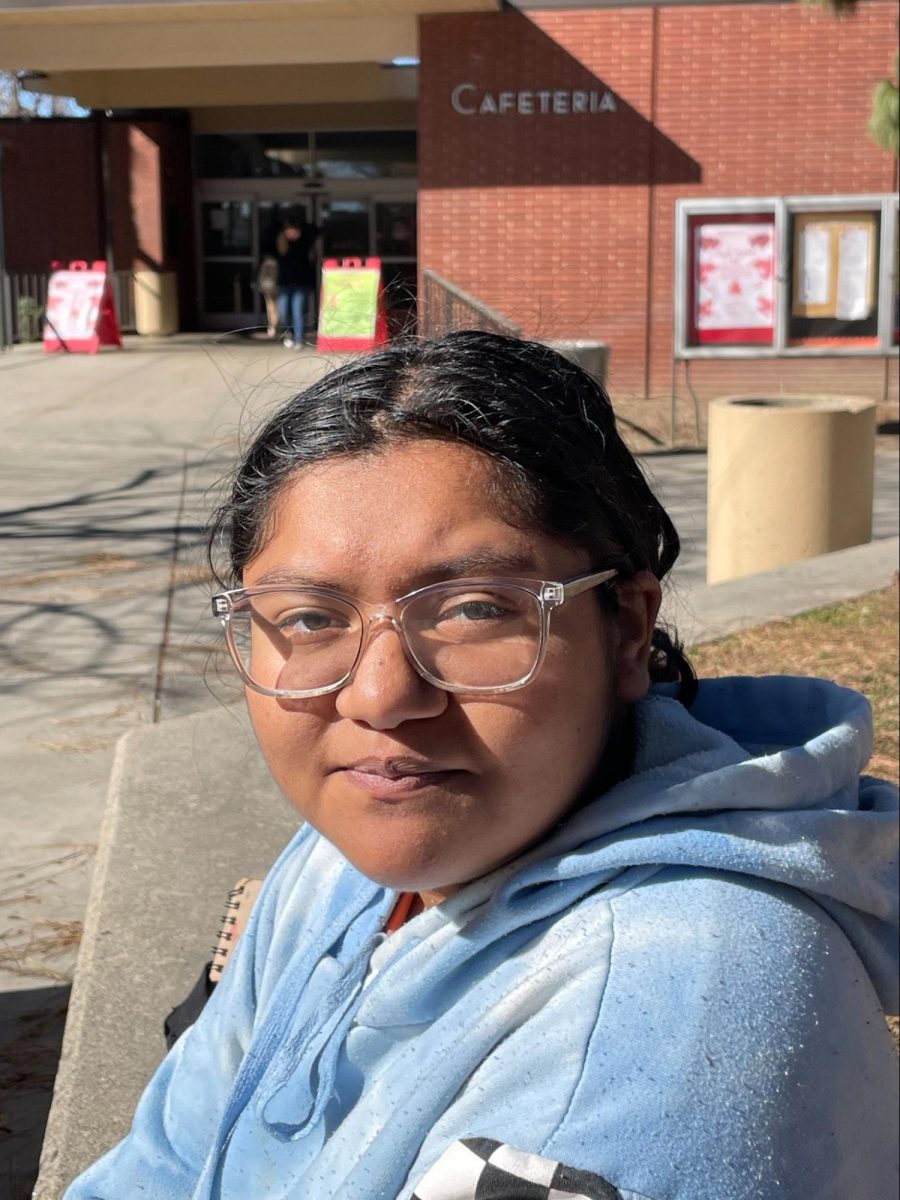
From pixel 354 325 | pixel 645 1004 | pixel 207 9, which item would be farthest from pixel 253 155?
pixel 645 1004

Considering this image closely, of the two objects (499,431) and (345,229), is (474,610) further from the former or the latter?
(345,229)

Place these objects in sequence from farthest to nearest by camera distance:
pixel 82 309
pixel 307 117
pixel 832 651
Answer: pixel 307 117, pixel 82 309, pixel 832 651

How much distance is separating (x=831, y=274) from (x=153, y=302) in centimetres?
1153

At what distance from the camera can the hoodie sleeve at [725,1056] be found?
3.64 feet

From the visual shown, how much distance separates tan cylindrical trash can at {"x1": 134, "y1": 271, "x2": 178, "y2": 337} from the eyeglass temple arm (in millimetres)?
22081

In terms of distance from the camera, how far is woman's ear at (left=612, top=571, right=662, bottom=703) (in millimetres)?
1479

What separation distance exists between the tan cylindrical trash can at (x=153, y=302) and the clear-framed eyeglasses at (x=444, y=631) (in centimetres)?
2204

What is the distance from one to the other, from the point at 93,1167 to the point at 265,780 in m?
2.23

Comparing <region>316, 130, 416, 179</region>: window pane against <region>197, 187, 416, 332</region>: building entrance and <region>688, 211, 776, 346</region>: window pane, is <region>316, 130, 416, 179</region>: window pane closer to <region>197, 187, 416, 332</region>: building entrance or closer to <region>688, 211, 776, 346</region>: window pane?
<region>197, 187, 416, 332</region>: building entrance

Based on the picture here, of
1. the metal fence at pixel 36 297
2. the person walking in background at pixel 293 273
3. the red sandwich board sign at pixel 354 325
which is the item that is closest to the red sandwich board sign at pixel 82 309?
the metal fence at pixel 36 297

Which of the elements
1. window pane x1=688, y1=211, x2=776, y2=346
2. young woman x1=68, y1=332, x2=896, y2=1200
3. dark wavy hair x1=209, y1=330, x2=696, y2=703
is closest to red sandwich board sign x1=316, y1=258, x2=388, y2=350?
dark wavy hair x1=209, y1=330, x2=696, y2=703

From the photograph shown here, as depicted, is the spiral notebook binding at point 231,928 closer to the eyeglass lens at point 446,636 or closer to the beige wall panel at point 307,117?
the eyeglass lens at point 446,636

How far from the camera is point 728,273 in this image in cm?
1444

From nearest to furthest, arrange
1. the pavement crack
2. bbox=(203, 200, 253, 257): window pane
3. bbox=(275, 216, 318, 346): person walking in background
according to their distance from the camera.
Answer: the pavement crack, bbox=(275, 216, 318, 346): person walking in background, bbox=(203, 200, 253, 257): window pane
